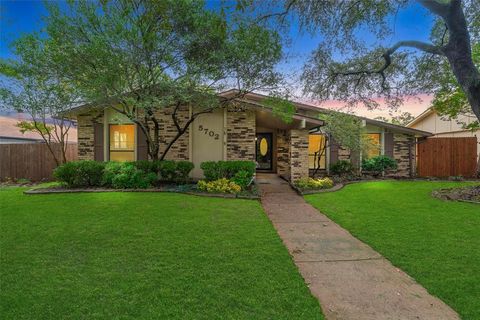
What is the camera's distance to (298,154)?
11.0m

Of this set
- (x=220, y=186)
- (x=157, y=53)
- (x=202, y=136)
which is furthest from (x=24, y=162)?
(x=220, y=186)

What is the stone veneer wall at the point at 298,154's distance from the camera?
11.0 meters

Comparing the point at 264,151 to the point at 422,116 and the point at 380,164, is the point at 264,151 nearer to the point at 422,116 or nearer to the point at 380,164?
the point at 380,164

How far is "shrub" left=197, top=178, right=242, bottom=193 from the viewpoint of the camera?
864cm

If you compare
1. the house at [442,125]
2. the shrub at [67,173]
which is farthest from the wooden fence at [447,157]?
the shrub at [67,173]

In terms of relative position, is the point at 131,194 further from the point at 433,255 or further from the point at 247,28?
the point at 433,255

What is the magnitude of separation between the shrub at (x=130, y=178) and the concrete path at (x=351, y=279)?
5.25 m

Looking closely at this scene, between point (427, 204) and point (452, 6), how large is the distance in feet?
15.5

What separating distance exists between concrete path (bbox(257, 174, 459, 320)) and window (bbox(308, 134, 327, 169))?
8795 mm

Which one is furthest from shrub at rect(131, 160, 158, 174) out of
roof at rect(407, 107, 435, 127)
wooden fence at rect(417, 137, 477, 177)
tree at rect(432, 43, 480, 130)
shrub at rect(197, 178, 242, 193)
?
roof at rect(407, 107, 435, 127)

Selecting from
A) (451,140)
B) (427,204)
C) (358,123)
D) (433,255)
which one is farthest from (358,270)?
(451,140)

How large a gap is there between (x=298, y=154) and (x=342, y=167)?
4017 mm

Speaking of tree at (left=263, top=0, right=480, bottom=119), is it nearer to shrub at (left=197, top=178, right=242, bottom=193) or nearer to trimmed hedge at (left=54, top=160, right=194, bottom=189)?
shrub at (left=197, top=178, right=242, bottom=193)

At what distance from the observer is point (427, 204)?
7.42m
